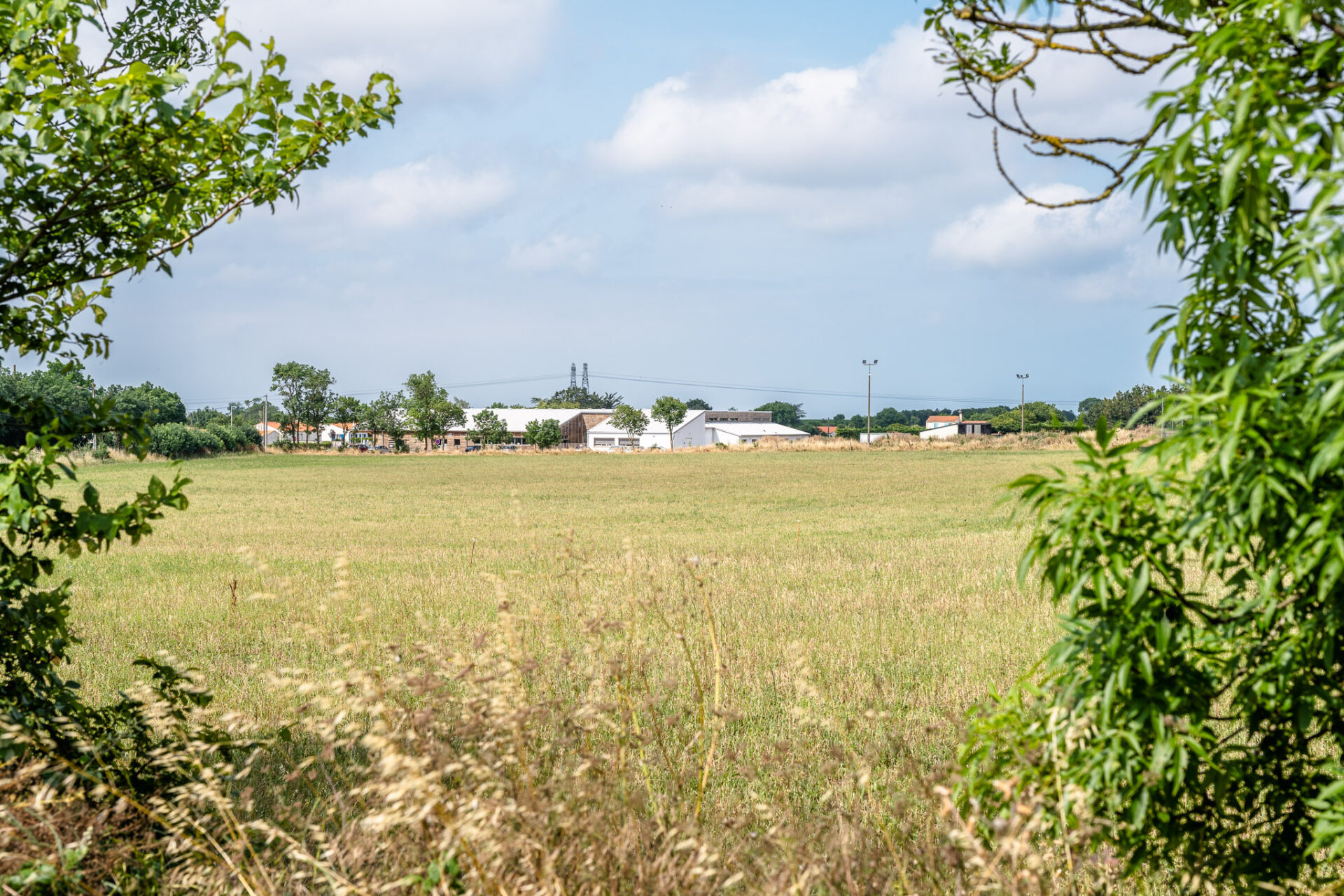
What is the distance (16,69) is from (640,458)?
82.6 meters

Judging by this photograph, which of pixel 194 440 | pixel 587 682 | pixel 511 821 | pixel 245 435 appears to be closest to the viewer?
pixel 511 821

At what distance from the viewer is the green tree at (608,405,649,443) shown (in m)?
152

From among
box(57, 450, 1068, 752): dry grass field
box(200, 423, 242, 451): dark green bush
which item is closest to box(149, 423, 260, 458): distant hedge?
box(200, 423, 242, 451): dark green bush

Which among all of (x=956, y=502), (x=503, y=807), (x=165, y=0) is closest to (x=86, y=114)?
(x=165, y=0)

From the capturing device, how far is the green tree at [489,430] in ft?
456

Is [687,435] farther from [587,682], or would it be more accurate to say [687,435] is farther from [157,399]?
[587,682]

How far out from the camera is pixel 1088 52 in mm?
3264

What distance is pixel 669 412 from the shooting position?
495ft

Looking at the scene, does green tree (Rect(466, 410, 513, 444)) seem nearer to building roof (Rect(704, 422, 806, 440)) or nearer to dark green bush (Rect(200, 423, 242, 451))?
building roof (Rect(704, 422, 806, 440))

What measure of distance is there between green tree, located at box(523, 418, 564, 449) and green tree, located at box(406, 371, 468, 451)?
10.3 metres

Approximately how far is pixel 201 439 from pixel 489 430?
180ft

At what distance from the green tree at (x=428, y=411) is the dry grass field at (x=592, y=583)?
92.0 metres

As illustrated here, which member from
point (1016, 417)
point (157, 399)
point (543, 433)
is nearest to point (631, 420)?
point (543, 433)

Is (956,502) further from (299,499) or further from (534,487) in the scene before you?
(299,499)
